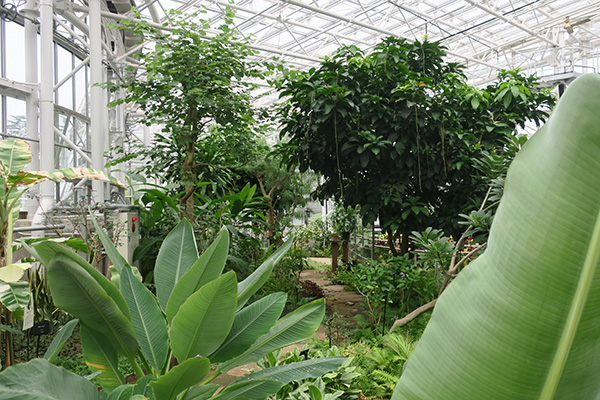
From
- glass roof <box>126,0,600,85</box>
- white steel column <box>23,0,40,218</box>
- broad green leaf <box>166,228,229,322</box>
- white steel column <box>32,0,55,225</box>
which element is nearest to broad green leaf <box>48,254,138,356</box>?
broad green leaf <box>166,228,229,322</box>

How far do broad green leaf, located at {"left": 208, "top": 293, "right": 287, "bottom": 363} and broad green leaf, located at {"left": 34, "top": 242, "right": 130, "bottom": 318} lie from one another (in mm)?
300

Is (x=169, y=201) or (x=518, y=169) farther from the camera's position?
(x=169, y=201)

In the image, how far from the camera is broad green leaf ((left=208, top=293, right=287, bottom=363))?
1220mm

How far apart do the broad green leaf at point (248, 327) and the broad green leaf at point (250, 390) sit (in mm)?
89

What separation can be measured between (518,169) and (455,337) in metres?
0.22

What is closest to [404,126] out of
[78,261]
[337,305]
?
[337,305]

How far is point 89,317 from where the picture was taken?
106 cm

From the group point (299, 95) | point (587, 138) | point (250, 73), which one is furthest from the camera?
point (250, 73)

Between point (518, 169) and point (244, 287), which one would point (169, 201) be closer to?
point (244, 287)

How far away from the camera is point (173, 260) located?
139 centimetres

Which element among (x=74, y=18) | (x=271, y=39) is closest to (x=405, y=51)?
(x=74, y=18)

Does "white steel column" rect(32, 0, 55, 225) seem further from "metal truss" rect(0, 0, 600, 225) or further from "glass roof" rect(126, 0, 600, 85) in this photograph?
"glass roof" rect(126, 0, 600, 85)

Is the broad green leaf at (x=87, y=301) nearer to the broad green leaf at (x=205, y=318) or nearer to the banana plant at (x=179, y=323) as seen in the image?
the banana plant at (x=179, y=323)

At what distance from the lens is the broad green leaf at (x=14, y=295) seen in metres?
1.56
